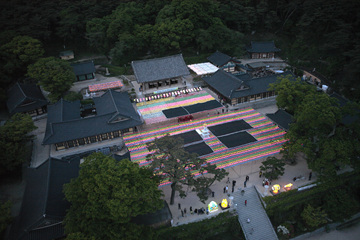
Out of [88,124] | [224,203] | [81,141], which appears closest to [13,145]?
[81,141]

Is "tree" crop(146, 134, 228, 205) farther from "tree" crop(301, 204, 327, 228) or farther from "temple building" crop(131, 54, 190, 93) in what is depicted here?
"temple building" crop(131, 54, 190, 93)

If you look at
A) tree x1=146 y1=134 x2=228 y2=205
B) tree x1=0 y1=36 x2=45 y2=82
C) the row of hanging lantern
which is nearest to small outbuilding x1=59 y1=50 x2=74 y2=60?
tree x1=0 y1=36 x2=45 y2=82

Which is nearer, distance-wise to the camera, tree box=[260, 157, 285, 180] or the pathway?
the pathway

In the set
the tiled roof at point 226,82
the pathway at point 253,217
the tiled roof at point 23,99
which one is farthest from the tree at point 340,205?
the tiled roof at point 23,99

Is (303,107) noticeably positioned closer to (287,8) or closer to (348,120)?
(348,120)

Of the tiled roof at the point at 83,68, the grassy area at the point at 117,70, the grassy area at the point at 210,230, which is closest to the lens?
the grassy area at the point at 210,230

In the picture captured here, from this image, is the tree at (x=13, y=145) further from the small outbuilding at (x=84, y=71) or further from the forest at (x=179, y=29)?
the small outbuilding at (x=84, y=71)
